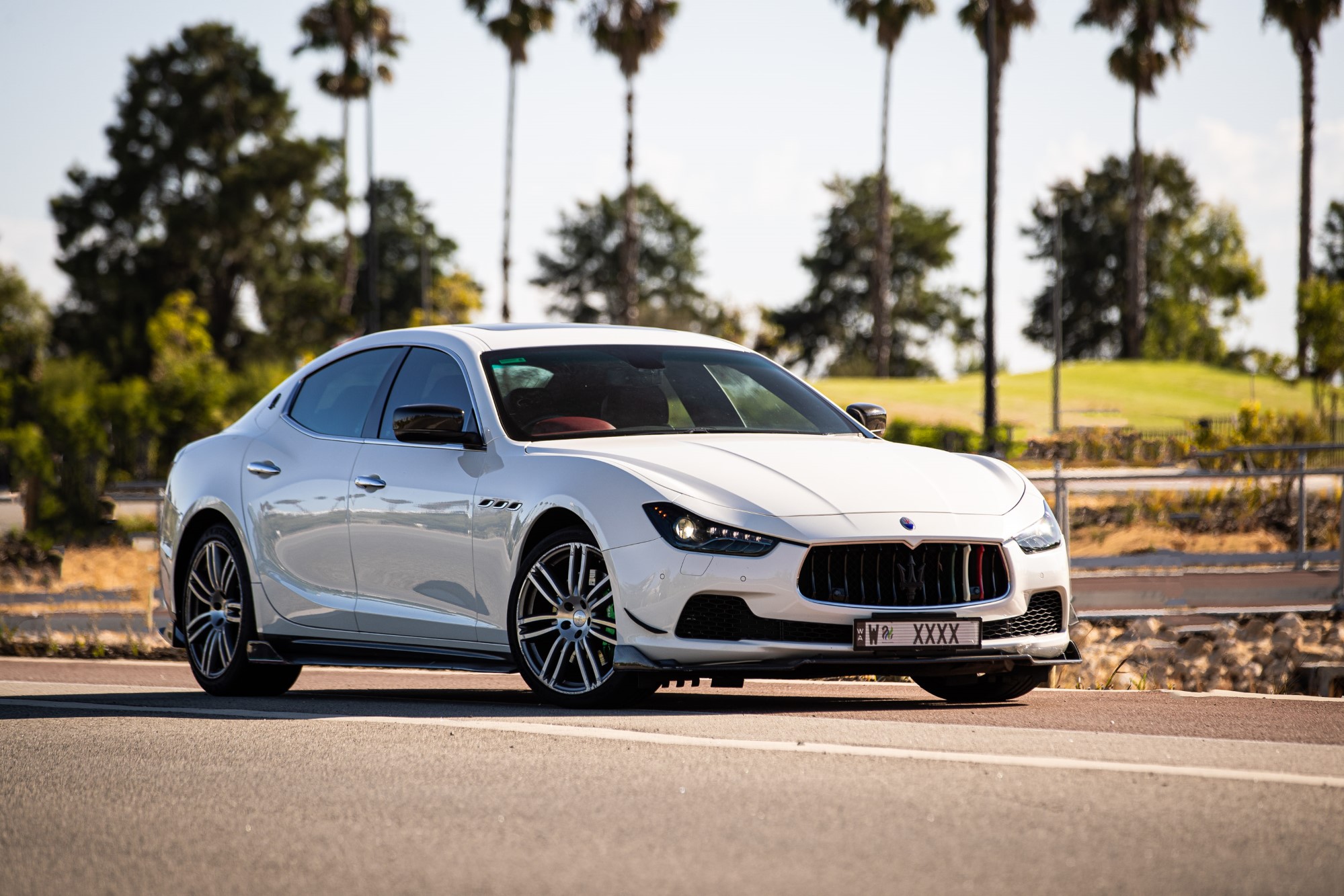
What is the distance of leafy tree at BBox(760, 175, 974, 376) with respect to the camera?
103 meters

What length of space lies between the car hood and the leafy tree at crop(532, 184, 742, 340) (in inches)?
3683

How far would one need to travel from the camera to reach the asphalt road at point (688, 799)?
4.31m

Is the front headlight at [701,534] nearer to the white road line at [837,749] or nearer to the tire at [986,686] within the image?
the white road line at [837,749]

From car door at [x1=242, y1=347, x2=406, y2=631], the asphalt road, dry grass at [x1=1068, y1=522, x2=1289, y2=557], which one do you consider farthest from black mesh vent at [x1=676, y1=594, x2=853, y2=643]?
dry grass at [x1=1068, y1=522, x2=1289, y2=557]

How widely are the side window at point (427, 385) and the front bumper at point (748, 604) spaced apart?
1.58 metres

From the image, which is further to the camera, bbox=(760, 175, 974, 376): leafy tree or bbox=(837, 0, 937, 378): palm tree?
bbox=(760, 175, 974, 376): leafy tree

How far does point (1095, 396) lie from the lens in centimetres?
7169

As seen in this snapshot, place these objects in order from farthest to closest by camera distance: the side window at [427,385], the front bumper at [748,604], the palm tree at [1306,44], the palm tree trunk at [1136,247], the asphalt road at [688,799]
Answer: the palm tree trunk at [1136,247]
the palm tree at [1306,44]
the side window at [427,385]
the front bumper at [748,604]
the asphalt road at [688,799]

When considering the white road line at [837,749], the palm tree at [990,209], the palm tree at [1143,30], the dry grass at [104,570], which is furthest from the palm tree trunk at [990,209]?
the palm tree at [1143,30]

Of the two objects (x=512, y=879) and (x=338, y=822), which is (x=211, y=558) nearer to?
(x=338, y=822)

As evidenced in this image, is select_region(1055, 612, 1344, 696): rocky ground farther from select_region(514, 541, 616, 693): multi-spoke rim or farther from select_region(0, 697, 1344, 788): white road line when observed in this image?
select_region(0, 697, 1344, 788): white road line

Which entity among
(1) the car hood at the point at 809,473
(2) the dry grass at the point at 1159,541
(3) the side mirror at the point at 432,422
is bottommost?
(2) the dry grass at the point at 1159,541

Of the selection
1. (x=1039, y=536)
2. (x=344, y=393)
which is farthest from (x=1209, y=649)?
(x=344, y=393)

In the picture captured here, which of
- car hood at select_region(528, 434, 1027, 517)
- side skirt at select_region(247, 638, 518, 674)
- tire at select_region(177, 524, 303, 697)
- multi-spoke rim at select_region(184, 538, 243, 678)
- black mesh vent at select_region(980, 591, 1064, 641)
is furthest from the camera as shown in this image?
multi-spoke rim at select_region(184, 538, 243, 678)
